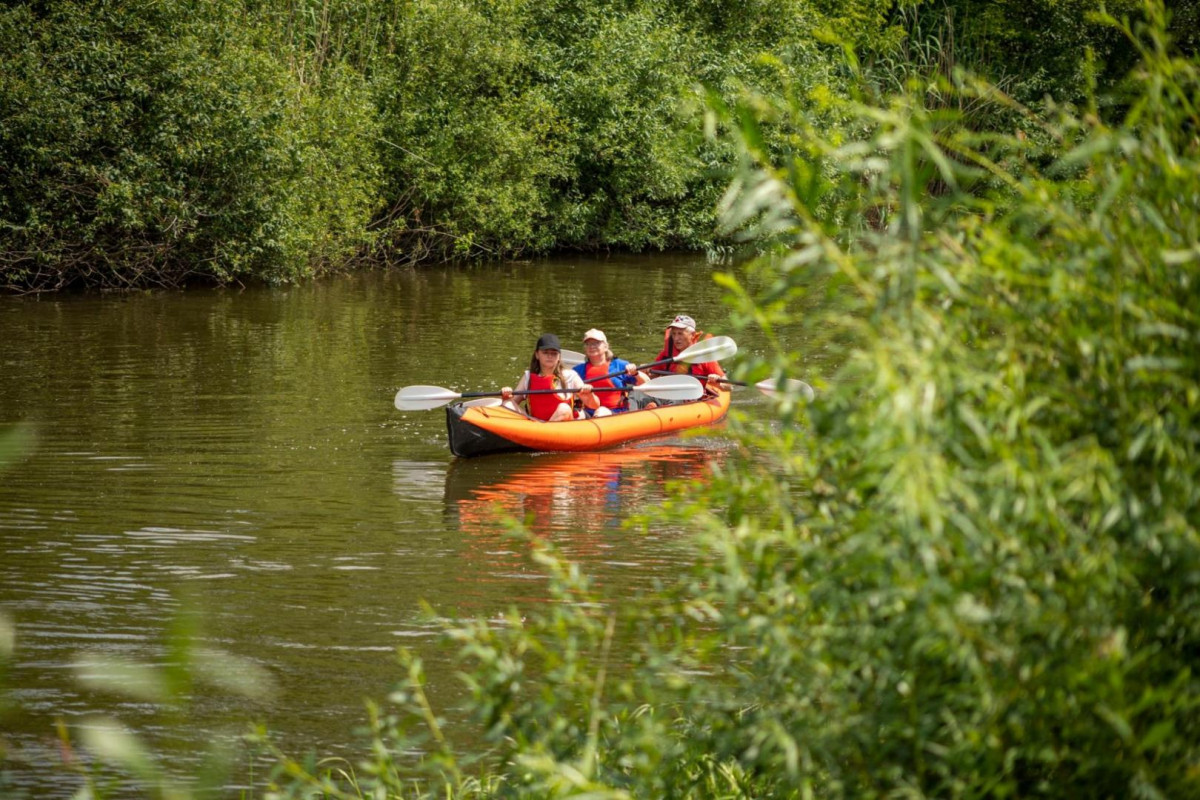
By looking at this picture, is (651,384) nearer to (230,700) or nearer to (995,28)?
(230,700)

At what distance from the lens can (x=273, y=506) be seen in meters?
7.92

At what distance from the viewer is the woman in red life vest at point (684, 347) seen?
11.1 meters

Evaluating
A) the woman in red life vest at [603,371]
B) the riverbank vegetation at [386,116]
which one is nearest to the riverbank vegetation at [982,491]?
the woman in red life vest at [603,371]

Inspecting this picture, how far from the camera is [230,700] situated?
5043 mm

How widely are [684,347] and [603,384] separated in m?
0.88

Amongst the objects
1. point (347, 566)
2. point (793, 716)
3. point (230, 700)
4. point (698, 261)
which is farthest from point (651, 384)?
point (698, 261)

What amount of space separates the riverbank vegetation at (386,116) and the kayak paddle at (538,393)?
2.15 meters

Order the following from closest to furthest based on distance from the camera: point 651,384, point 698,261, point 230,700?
point 230,700 < point 651,384 < point 698,261

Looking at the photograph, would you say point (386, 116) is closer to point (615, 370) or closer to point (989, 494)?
point (615, 370)

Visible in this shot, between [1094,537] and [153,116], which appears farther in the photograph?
[153,116]

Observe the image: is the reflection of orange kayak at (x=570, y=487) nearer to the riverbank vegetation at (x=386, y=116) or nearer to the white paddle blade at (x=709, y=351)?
the white paddle blade at (x=709, y=351)

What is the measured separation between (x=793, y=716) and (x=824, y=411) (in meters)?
0.51

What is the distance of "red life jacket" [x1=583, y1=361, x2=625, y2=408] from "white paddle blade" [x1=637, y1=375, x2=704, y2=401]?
19 centimetres

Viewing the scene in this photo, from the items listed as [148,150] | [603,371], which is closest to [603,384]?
[603,371]
